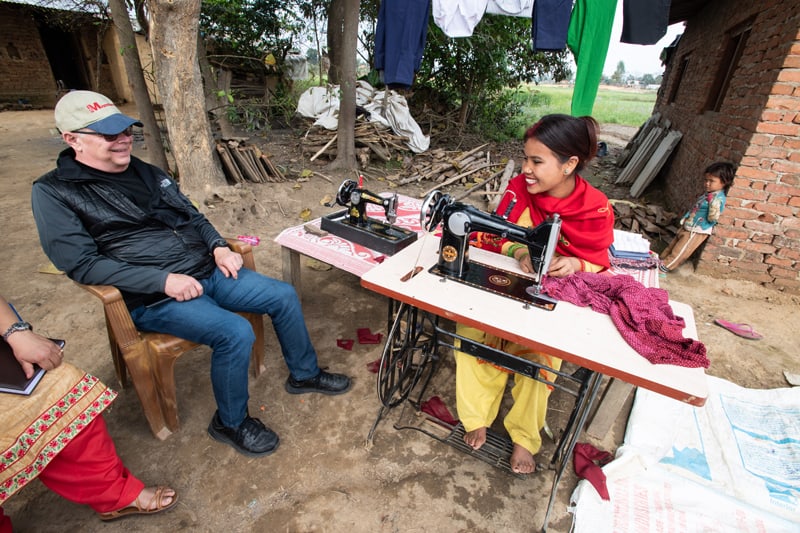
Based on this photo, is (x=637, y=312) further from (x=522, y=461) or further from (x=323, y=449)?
(x=323, y=449)

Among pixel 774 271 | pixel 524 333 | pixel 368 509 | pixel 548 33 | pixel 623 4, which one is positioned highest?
pixel 623 4

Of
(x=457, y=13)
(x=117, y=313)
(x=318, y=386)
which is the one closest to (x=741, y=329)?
(x=318, y=386)

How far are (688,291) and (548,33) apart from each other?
305cm

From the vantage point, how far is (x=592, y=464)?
212cm

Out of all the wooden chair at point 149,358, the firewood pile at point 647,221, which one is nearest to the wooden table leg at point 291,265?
the wooden chair at point 149,358

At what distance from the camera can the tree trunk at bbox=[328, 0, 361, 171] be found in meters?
5.75

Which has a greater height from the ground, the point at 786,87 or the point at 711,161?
the point at 786,87

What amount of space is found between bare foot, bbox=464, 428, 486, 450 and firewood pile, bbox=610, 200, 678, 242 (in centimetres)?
401

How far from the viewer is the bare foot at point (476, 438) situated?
2.16m

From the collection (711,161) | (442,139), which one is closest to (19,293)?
(711,161)

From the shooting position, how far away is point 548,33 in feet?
13.9

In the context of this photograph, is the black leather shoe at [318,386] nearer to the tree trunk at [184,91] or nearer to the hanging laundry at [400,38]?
the tree trunk at [184,91]

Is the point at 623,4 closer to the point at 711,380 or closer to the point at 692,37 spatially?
the point at 711,380

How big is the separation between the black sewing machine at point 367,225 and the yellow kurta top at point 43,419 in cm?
156
